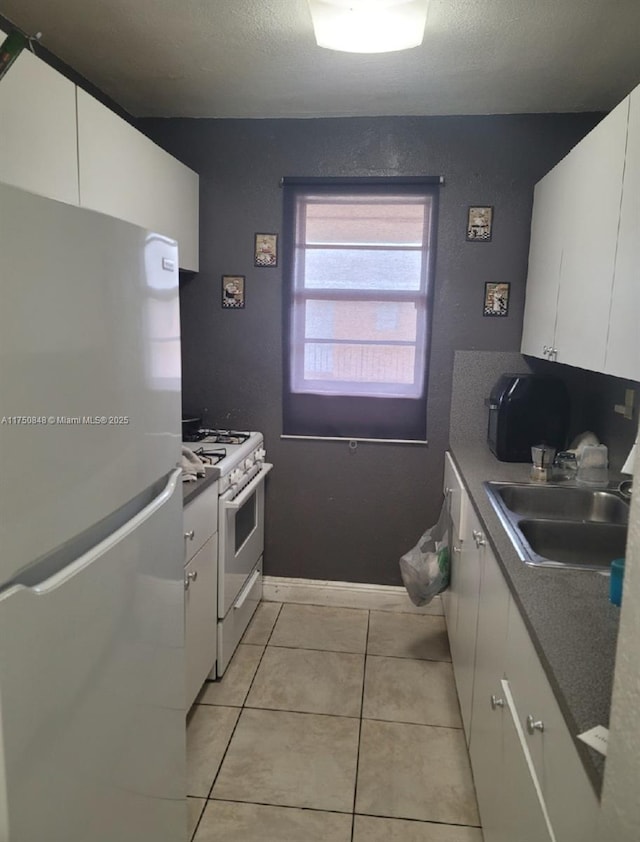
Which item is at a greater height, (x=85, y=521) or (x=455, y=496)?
(x=85, y=521)

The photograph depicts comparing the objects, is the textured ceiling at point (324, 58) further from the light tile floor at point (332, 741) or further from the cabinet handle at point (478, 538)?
the light tile floor at point (332, 741)

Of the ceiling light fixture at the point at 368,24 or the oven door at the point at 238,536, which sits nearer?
the ceiling light fixture at the point at 368,24

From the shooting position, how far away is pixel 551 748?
105 centimetres

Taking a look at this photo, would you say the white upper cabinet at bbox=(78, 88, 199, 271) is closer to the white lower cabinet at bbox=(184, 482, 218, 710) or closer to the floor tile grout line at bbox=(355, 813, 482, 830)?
the white lower cabinet at bbox=(184, 482, 218, 710)

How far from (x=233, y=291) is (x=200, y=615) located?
164 centimetres

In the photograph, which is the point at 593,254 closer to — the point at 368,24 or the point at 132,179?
the point at 368,24

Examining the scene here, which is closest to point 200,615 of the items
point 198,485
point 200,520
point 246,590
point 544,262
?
→ point 200,520

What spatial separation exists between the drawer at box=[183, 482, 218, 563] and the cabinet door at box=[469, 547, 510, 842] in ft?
3.18

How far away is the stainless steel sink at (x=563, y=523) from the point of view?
180 cm

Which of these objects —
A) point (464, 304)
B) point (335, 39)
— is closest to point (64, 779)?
point (335, 39)

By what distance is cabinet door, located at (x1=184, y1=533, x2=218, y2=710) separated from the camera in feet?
6.82

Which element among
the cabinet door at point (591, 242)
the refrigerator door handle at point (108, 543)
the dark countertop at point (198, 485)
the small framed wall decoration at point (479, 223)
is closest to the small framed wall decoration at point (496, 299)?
the small framed wall decoration at point (479, 223)

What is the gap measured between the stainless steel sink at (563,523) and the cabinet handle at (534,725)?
40 centimetres

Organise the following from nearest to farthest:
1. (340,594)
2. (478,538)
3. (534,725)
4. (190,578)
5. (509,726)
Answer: (534,725)
(509,726)
(478,538)
(190,578)
(340,594)
